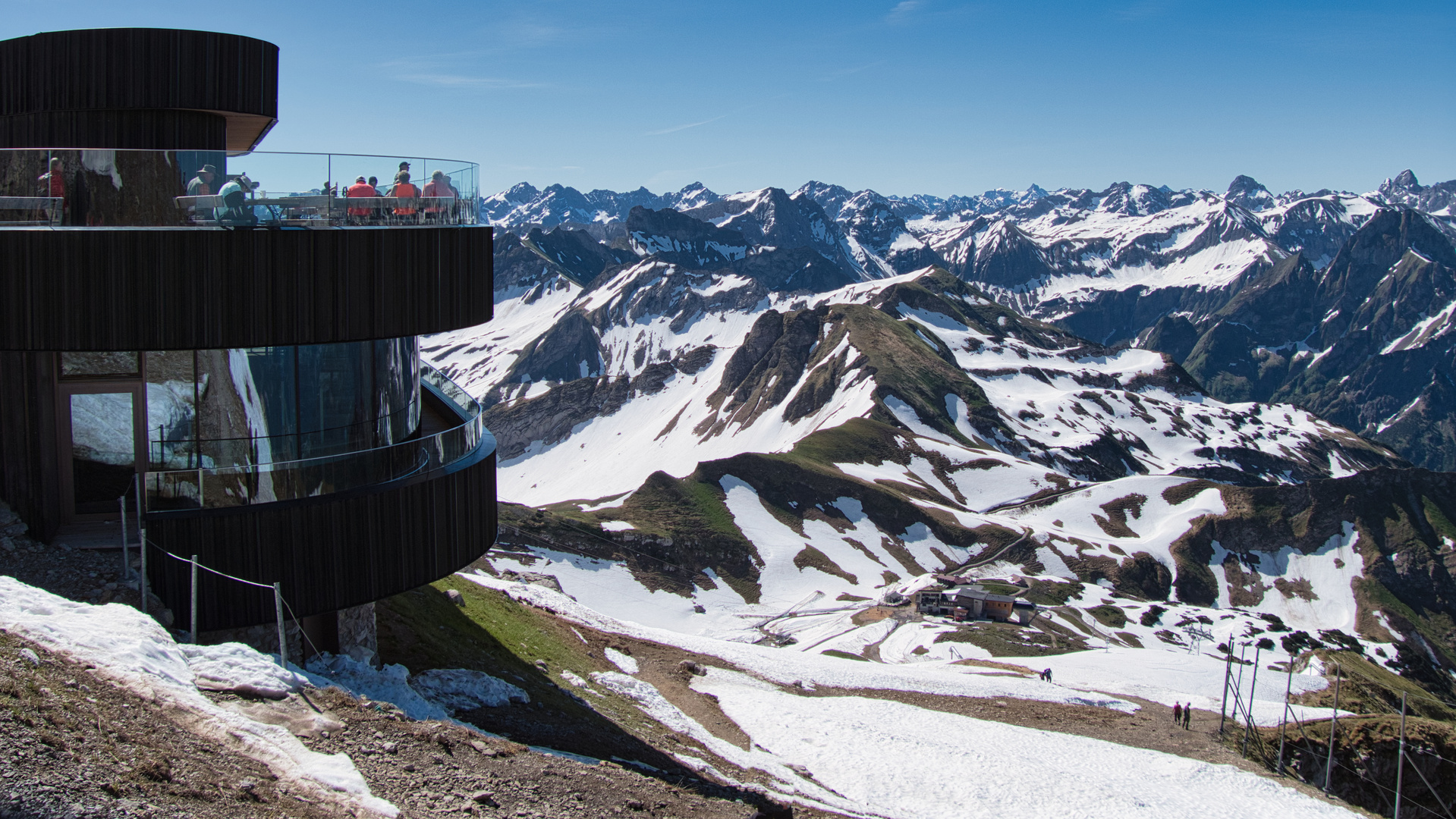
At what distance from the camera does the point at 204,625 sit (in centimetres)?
1845

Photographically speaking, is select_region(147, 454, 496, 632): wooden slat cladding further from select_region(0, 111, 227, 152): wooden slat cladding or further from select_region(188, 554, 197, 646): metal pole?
select_region(0, 111, 227, 152): wooden slat cladding

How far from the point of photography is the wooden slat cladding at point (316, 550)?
18422 millimetres

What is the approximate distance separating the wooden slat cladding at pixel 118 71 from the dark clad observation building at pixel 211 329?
0.04 meters

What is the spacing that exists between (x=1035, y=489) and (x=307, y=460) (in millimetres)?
145253

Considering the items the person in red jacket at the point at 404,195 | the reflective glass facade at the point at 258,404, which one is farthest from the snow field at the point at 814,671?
the person in red jacket at the point at 404,195

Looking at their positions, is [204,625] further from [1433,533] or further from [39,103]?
[1433,533]

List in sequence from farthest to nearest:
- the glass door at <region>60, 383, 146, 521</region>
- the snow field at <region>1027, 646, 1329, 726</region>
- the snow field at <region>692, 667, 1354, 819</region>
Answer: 1. the snow field at <region>1027, 646, 1329, 726</region>
2. the snow field at <region>692, 667, 1354, 819</region>
3. the glass door at <region>60, 383, 146, 521</region>

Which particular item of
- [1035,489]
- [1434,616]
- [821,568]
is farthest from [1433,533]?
[821,568]

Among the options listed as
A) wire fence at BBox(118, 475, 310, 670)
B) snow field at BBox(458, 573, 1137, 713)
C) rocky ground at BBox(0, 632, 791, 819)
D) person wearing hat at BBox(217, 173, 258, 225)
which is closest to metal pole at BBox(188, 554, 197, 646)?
wire fence at BBox(118, 475, 310, 670)

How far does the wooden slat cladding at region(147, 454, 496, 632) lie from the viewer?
60.4ft

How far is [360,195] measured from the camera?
66.7 ft

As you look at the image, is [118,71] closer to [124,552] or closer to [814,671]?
[124,552]

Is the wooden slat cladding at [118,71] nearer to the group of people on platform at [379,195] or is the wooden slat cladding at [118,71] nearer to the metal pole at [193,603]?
the group of people on platform at [379,195]

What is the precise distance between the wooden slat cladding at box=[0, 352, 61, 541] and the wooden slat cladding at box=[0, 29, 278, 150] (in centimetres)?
584
